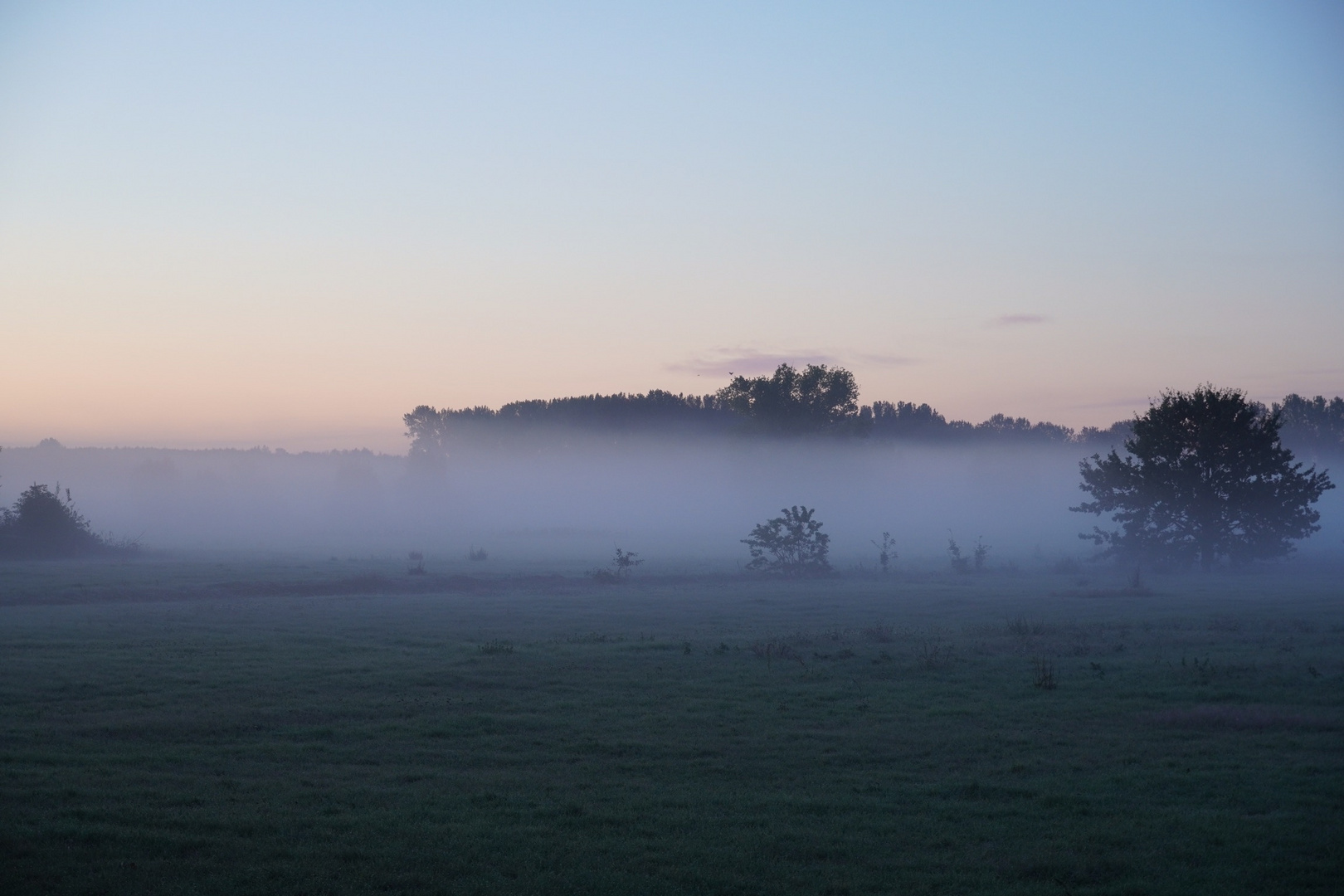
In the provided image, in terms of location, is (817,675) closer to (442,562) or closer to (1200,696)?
(1200,696)

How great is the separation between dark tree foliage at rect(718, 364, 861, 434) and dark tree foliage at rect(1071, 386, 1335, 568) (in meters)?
55.6

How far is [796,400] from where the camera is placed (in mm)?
107688

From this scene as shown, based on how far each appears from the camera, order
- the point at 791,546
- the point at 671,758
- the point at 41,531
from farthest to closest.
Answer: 1. the point at 41,531
2. the point at 791,546
3. the point at 671,758

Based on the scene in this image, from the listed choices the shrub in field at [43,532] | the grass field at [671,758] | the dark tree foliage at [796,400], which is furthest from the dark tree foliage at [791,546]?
the dark tree foliage at [796,400]

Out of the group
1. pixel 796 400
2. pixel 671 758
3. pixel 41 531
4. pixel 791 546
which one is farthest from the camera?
pixel 796 400

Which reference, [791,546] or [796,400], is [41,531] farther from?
[796,400]

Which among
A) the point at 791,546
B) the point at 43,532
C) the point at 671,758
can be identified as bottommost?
the point at 671,758

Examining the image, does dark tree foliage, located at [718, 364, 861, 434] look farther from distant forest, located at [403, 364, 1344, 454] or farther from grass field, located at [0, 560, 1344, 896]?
grass field, located at [0, 560, 1344, 896]

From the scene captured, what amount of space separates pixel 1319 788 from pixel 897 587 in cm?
2977

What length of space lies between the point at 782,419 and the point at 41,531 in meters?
74.5

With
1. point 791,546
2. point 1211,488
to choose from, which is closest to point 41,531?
point 791,546

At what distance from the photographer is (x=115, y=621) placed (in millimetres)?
25516

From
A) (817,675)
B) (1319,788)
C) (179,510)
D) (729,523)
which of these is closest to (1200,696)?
(1319,788)

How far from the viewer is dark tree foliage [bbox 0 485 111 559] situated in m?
50.5
